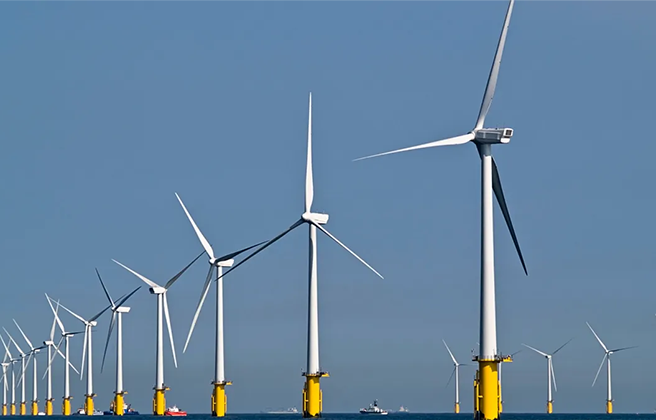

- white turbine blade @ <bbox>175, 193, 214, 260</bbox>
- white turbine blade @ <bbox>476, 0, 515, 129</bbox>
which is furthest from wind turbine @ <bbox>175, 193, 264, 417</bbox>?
white turbine blade @ <bbox>476, 0, 515, 129</bbox>

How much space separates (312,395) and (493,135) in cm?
5170

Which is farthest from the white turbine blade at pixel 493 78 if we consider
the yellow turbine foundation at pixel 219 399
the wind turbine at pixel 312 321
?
the yellow turbine foundation at pixel 219 399

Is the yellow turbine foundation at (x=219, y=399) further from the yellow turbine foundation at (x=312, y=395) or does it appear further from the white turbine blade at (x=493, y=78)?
the white turbine blade at (x=493, y=78)

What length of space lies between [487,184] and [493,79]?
8839mm

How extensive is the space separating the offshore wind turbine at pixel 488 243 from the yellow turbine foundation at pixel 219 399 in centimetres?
8457

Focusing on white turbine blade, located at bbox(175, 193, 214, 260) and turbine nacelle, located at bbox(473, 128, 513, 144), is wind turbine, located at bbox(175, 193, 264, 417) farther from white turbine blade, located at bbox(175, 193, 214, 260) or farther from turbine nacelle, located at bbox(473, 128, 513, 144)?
turbine nacelle, located at bbox(473, 128, 513, 144)

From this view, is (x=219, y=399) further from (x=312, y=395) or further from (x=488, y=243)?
(x=488, y=243)

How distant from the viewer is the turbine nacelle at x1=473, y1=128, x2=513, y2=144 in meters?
103

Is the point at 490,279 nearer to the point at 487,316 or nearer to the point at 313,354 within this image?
the point at 487,316

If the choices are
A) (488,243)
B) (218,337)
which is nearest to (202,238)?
(218,337)

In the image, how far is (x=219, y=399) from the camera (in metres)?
184

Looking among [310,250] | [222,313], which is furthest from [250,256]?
[222,313]

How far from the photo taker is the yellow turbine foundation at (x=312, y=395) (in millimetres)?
146500

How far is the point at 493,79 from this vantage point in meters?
106
